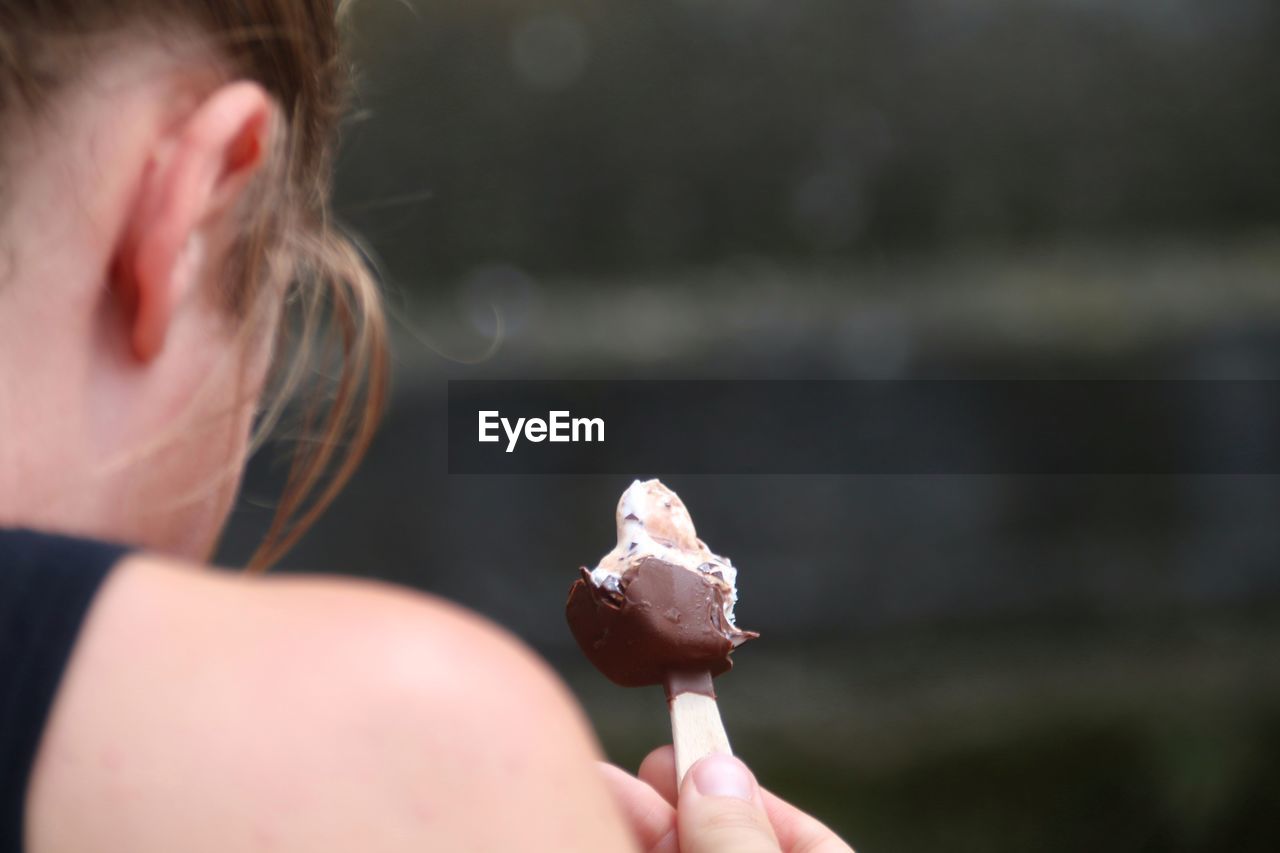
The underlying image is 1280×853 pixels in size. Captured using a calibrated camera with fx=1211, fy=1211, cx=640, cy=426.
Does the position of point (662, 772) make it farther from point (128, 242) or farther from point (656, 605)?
point (128, 242)

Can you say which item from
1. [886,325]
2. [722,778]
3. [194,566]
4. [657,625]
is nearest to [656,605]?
[657,625]

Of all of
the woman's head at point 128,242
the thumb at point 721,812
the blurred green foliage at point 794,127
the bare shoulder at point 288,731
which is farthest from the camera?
the blurred green foliage at point 794,127

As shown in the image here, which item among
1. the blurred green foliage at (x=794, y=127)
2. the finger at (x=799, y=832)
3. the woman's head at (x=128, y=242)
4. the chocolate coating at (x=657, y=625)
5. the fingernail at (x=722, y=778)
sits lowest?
the finger at (x=799, y=832)

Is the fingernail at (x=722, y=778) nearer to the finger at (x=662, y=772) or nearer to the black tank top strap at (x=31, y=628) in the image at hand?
the finger at (x=662, y=772)

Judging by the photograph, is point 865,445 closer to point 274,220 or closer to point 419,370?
point 419,370

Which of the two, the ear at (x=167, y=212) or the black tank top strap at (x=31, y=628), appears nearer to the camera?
the black tank top strap at (x=31, y=628)

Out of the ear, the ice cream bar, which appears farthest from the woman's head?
the ice cream bar

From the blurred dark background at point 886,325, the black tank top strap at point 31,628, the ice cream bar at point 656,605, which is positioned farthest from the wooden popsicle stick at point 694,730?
the blurred dark background at point 886,325
